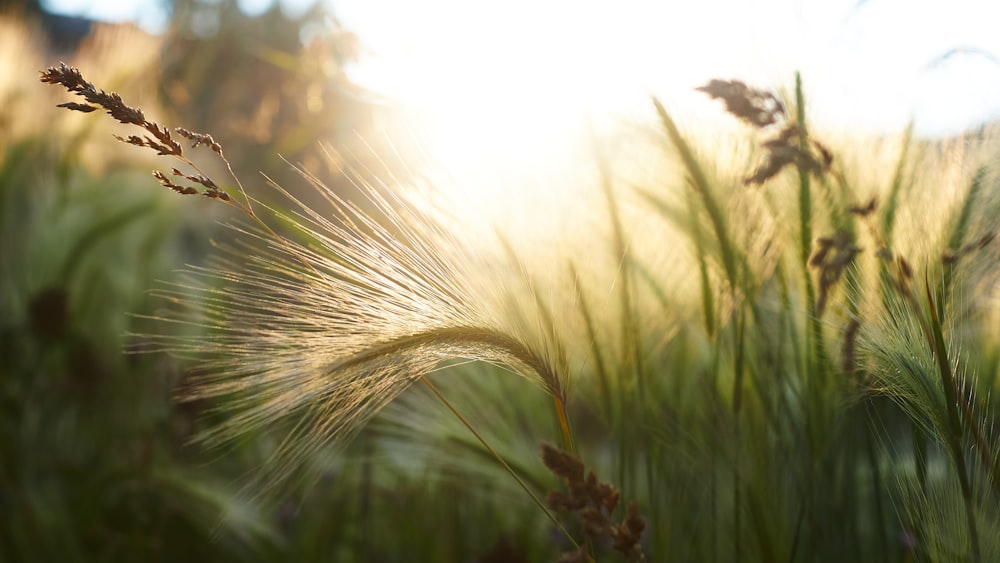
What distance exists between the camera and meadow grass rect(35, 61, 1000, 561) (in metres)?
0.59

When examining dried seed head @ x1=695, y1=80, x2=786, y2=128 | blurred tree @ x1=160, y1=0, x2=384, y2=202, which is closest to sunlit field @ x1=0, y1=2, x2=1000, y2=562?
dried seed head @ x1=695, y1=80, x2=786, y2=128

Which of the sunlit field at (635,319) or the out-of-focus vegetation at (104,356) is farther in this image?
the out-of-focus vegetation at (104,356)

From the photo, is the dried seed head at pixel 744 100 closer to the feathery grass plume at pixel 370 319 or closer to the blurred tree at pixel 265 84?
the feathery grass plume at pixel 370 319

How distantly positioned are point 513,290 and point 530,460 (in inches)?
13.2

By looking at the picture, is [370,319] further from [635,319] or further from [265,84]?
[265,84]

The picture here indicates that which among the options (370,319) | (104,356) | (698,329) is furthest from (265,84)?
(370,319)

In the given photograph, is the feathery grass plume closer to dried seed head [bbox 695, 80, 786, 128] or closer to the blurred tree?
dried seed head [bbox 695, 80, 786, 128]

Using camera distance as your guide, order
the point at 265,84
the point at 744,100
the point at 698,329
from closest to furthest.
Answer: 1. the point at 744,100
2. the point at 698,329
3. the point at 265,84

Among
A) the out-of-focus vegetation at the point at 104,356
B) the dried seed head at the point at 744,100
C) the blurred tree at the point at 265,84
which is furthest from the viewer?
the blurred tree at the point at 265,84

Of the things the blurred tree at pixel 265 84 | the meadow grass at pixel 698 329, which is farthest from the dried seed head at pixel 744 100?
the blurred tree at pixel 265 84

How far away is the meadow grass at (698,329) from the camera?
0.59 metres

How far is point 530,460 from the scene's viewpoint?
938 mm

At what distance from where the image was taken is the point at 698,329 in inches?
37.6

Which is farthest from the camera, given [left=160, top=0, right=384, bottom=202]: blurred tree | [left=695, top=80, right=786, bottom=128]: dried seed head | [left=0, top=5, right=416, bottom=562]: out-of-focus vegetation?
[left=160, top=0, right=384, bottom=202]: blurred tree
